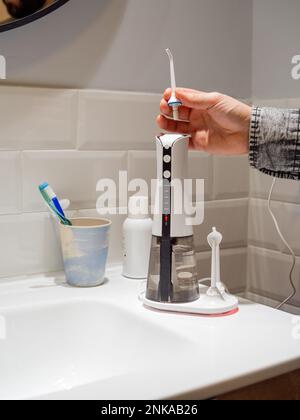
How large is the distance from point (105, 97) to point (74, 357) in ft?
1.54

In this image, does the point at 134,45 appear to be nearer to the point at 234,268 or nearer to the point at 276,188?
the point at 276,188

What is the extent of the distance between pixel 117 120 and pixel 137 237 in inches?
9.0

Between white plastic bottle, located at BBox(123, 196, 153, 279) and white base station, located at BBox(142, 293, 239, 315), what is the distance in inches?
5.7

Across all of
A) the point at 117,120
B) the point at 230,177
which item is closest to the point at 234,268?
the point at 230,177

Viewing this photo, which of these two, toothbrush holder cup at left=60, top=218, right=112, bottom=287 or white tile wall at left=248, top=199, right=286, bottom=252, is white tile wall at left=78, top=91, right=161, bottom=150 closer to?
toothbrush holder cup at left=60, top=218, right=112, bottom=287

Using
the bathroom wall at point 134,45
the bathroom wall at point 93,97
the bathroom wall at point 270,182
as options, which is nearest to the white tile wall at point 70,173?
the bathroom wall at point 93,97

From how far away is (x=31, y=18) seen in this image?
0.89m

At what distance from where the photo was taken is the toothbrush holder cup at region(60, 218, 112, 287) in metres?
0.89

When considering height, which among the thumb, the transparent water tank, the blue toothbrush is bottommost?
the transparent water tank

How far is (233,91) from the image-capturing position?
1.16 meters

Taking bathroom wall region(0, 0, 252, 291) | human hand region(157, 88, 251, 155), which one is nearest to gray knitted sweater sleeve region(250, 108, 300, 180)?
human hand region(157, 88, 251, 155)

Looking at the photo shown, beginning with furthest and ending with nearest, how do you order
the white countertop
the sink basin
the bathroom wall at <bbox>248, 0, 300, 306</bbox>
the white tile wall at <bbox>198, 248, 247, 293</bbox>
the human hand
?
the white tile wall at <bbox>198, 248, 247, 293</bbox>, the bathroom wall at <bbox>248, 0, 300, 306</bbox>, the human hand, the sink basin, the white countertop
